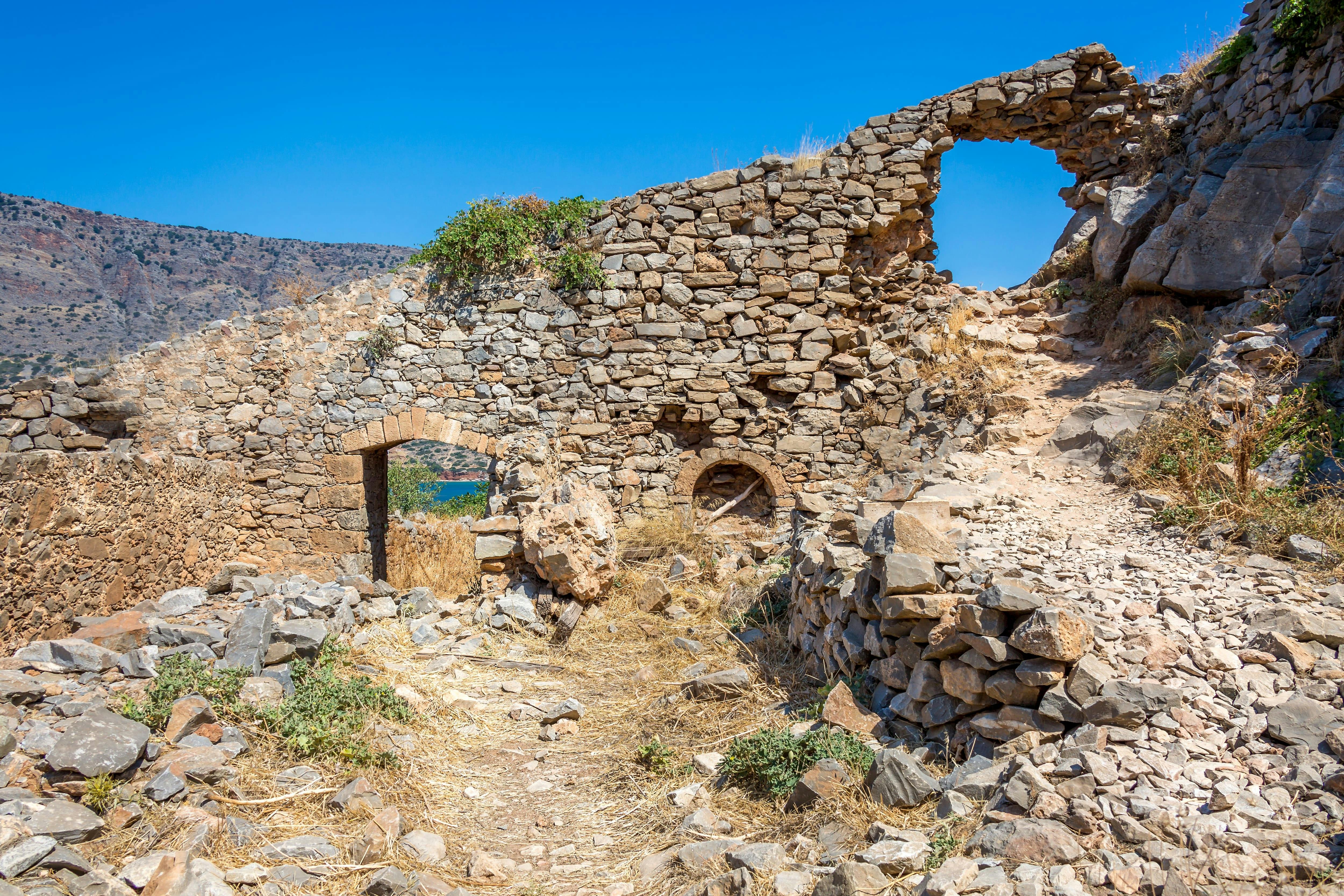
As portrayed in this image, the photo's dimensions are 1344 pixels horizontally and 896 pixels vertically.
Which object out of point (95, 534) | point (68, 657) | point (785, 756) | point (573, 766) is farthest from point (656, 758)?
point (95, 534)

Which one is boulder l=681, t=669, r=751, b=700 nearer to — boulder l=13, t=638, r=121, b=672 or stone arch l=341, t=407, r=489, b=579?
boulder l=13, t=638, r=121, b=672

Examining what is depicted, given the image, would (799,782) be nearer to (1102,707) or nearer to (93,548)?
(1102,707)

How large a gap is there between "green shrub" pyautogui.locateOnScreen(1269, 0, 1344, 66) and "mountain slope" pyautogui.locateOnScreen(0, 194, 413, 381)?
985 inches

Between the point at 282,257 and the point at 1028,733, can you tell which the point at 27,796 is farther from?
the point at 282,257

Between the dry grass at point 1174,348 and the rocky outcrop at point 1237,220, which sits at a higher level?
the rocky outcrop at point 1237,220

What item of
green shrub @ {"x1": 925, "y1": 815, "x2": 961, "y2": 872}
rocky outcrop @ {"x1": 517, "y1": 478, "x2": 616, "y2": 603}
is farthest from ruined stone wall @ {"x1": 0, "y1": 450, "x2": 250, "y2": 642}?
green shrub @ {"x1": 925, "y1": 815, "x2": 961, "y2": 872}

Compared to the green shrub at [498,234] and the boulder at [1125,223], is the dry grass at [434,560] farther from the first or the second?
the boulder at [1125,223]

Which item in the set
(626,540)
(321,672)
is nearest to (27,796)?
(321,672)

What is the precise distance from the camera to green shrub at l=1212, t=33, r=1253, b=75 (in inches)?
300

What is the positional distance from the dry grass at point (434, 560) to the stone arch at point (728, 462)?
96.0 inches

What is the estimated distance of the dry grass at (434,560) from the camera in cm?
843

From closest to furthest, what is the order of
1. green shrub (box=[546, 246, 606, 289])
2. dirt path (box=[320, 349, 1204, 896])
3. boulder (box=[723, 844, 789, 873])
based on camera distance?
boulder (box=[723, 844, 789, 873]) < dirt path (box=[320, 349, 1204, 896]) < green shrub (box=[546, 246, 606, 289])

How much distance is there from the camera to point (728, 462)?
8992 millimetres

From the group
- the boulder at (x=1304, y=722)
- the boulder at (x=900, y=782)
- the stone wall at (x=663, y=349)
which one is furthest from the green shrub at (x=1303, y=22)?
the boulder at (x=900, y=782)
